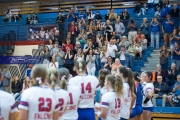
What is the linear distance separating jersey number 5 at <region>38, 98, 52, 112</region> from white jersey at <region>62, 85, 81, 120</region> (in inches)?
50.5

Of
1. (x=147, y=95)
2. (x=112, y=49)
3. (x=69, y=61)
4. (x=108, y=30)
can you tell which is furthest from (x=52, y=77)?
(x=108, y=30)

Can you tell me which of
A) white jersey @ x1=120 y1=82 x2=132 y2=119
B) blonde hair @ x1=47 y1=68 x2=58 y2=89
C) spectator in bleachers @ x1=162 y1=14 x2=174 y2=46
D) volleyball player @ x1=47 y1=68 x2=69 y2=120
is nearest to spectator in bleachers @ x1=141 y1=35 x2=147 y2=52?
spectator in bleachers @ x1=162 y1=14 x2=174 y2=46

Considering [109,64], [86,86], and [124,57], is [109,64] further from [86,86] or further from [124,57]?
[86,86]

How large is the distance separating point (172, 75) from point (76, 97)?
917 centimetres

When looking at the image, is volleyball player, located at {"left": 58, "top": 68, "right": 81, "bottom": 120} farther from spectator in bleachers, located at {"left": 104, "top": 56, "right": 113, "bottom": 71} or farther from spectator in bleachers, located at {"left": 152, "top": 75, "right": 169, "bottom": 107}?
spectator in bleachers, located at {"left": 104, "top": 56, "right": 113, "bottom": 71}

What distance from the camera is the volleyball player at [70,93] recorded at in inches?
242

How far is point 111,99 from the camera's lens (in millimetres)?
6324

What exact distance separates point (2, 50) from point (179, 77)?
1056 centimetres

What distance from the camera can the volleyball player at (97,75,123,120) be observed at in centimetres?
630

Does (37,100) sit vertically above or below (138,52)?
below

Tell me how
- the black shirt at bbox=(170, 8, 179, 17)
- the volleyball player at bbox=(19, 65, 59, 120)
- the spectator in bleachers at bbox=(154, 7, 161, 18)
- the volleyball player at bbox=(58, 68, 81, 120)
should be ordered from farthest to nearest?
the spectator in bleachers at bbox=(154, 7, 161, 18), the black shirt at bbox=(170, 8, 179, 17), the volleyball player at bbox=(58, 68, 81, 120), the volleyball player at bbox=(19, 65, 59, 120)

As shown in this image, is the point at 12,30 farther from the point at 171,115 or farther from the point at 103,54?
the point at 171,115

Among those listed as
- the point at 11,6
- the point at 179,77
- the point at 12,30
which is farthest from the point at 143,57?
the point at 11,6

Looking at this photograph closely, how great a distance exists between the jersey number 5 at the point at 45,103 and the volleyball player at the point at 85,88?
200 centimetres
